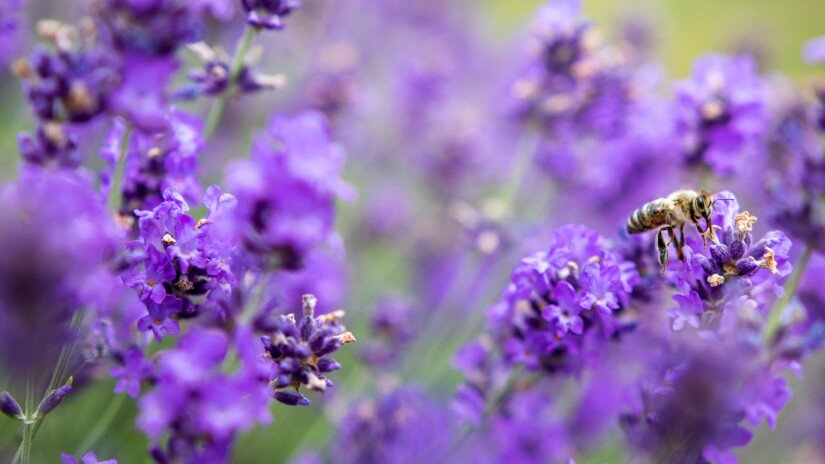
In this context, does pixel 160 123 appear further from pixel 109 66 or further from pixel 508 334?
pixel 508 334

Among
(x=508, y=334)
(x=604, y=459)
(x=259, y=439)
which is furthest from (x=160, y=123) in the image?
(x=604, y=459)

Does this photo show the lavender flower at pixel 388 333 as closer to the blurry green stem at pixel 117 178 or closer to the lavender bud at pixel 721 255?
the blurry green stem at pixel 117 178

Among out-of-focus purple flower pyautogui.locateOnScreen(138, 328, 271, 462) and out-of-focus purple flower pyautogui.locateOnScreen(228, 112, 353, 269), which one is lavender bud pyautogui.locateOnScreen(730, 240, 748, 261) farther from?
out-of-focus purple flower pyautogui.locateOnScreen(138, 328, 271, 462)

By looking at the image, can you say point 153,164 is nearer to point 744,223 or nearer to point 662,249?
point 662,249

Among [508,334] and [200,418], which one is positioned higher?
[508,334]

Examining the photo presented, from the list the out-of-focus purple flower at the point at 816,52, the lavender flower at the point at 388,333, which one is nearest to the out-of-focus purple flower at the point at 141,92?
the lavender flower at the point at 388,333

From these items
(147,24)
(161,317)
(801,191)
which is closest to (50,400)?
(161,317)
